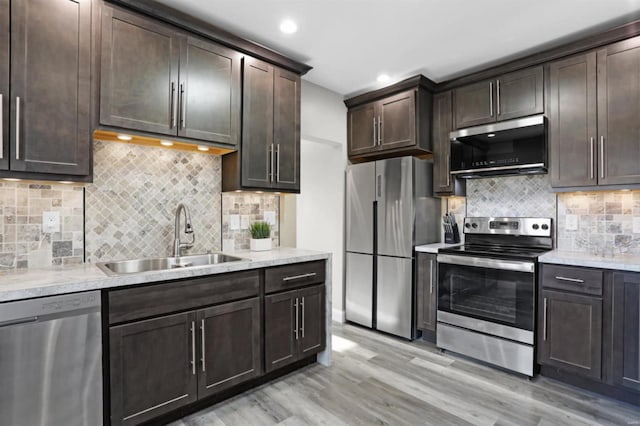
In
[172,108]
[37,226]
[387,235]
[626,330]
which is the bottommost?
[626,330]

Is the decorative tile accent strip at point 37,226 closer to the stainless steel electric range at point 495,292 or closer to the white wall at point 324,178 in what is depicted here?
the white wall at point 324,178

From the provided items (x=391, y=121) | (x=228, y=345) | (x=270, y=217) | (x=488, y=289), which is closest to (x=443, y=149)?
(x=391, y=121)

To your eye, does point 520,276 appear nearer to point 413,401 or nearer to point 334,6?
point 413,401

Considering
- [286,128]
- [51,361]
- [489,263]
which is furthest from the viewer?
[286,128]

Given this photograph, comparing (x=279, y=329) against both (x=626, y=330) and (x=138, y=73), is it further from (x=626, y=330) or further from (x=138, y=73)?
(x=626, y=330)

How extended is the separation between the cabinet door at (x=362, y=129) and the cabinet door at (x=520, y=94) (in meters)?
1.23

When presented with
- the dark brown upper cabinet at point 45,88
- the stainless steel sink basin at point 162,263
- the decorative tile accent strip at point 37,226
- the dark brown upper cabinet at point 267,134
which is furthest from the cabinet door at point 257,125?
the decorative tile accent strip at point 37,226

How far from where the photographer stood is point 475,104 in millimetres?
3197

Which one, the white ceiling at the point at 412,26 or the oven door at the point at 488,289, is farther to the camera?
the oven door at the point at 488,289

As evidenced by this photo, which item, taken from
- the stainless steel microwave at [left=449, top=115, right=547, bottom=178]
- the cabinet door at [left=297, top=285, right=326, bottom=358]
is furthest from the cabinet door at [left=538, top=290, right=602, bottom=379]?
the cabinet door at [left=297, top=285, right=326, bottom=358]

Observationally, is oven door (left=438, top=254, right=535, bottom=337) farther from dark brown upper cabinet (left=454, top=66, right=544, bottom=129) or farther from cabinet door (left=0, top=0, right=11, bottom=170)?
cabinet door (left=0, top=0, right=11, bottom=170)

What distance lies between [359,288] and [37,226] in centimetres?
289

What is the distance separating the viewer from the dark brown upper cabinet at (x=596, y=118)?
2428 millimetres

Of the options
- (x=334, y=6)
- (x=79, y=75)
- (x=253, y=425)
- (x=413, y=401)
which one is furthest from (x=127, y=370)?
(x=334, y=6)
